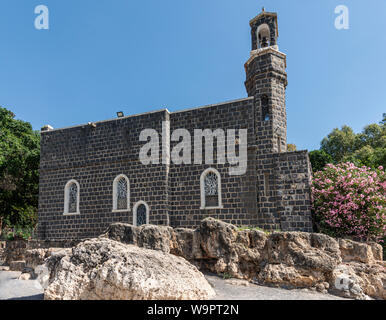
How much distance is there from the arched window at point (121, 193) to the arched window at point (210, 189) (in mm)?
3946

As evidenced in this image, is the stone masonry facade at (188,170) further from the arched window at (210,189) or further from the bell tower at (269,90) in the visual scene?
the arched window at (210,189)

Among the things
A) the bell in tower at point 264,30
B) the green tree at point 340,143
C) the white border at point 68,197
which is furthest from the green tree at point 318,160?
the white border at point 68,197

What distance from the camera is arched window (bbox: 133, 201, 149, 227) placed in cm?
1605

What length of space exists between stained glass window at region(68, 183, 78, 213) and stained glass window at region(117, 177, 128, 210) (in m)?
2.67

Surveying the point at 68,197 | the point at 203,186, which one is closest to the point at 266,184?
the point at 203,186

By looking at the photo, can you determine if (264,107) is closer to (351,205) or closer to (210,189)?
(210,189)

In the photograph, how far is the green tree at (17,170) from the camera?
22.2 m

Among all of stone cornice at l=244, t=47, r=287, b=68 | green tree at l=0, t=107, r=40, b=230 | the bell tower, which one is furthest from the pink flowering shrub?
green tree at l=0, t=107, r=40, b=230

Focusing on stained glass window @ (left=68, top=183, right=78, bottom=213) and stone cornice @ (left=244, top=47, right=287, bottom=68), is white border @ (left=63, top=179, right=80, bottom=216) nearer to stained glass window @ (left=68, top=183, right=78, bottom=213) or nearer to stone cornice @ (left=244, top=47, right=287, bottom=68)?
stained glass window @ (left=68, top=183, right=78, bottom=213)

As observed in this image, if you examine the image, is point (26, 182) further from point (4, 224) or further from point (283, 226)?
point (283, 226)

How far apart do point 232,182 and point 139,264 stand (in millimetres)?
9243

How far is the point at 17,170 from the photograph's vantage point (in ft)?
72.2

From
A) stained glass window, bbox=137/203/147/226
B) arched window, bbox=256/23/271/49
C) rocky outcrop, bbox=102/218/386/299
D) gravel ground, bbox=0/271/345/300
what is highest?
arched window, bbox=256/23/271/49

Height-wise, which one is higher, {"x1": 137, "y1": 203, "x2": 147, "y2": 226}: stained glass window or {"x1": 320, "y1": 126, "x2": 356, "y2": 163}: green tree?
{"x1": 320, "y1": 126, "x2": 356, "y2": 163}: green tree
